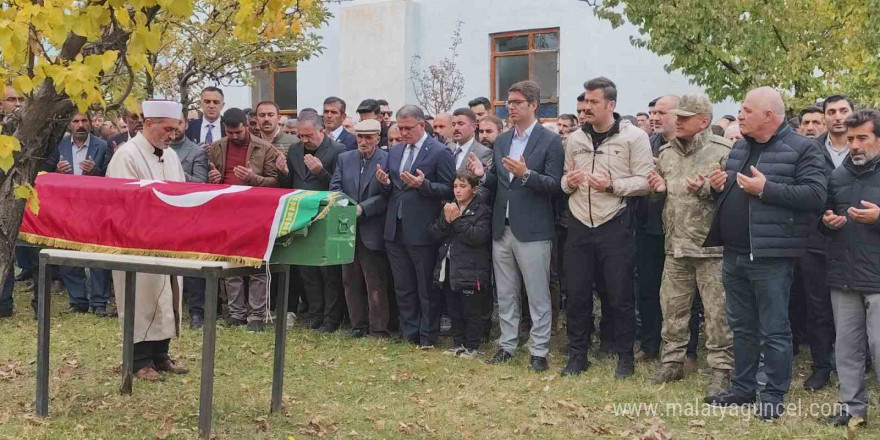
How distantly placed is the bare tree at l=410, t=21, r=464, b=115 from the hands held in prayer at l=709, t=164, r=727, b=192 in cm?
1082

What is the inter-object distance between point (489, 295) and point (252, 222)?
12.0ft

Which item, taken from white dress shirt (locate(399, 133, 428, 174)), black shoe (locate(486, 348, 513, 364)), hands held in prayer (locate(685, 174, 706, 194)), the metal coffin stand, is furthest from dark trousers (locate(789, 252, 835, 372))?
the metal coffin stand

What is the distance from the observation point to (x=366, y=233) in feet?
29.4

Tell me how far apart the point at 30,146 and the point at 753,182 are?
14.7 ft

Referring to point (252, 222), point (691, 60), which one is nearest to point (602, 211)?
point (252, 222)

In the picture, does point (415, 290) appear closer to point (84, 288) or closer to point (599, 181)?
point (599, 181)

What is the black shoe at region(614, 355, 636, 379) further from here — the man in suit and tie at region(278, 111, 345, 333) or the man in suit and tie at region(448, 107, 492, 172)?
the man in suit and tie at region(278, 111, 345, 333)

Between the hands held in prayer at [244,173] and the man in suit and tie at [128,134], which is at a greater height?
the man in suit and tie at [128,134]

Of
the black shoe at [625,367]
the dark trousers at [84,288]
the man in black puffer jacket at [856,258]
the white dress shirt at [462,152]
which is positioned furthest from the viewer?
the dark trousers at [84,288]

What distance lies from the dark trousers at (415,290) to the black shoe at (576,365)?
1636mm

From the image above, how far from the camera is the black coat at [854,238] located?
19.6 feet

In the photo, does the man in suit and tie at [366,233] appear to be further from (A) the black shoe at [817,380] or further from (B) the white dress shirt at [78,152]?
(A) the black shoe at [817,380]

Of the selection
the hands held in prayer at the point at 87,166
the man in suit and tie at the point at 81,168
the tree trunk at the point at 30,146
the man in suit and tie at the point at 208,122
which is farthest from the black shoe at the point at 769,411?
the hands held in prayer at the point at 87,166

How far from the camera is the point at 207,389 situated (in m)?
5.57
